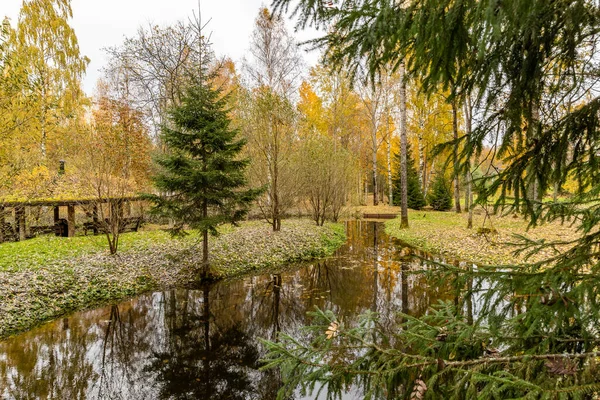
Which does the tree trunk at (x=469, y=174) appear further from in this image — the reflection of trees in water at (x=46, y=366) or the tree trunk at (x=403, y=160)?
the reflection of trees in water at (x=46, y=366)

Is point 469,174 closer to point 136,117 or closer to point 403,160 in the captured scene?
point 403,160

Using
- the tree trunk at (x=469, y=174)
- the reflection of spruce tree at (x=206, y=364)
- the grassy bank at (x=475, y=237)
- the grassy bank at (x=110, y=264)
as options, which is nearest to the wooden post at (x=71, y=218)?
the grassy bank at (x=110, y=264)

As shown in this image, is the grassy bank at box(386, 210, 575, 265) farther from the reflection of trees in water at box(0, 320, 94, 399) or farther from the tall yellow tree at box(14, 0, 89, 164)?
the tall yellow tree at box(14, 0, 89, 164)

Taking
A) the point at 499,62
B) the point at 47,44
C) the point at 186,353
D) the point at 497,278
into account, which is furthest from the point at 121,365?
the point at 47,44

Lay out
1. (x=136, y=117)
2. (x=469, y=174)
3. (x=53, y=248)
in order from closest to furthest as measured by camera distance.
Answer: (x=469, y=174), (x=53, y=248), (x=136, y=117)

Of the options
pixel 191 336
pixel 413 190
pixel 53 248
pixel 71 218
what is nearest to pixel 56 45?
pixel 71 218

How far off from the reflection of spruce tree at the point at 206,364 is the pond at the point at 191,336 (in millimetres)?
14

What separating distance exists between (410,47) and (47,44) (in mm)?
15843

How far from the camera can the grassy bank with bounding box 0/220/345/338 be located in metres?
5.97

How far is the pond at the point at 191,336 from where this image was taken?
153 inches

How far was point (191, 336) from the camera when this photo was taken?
5.25 m

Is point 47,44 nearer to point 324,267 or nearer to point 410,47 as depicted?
point 324,267

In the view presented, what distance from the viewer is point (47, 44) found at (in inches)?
492

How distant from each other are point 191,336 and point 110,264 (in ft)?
12.6
